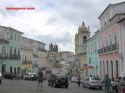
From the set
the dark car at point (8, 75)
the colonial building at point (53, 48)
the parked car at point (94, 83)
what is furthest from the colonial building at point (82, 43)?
the colonial building at point (53, 48)

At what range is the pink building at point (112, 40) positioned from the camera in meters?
40.2

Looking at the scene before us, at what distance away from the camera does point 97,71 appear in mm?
57344

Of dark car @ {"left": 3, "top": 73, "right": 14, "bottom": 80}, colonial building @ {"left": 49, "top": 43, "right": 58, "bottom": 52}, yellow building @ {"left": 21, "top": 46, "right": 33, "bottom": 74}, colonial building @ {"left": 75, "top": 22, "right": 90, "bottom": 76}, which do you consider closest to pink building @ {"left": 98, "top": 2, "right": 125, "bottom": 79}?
dark car @ {"left": 3, "top": 73, "right": 14, "bottom": 80}

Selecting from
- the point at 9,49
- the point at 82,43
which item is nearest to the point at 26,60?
the point at 9,49

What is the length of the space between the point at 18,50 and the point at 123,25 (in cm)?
4652

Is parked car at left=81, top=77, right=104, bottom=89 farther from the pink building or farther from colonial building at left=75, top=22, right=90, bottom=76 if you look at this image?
colonial building at left=75, top=22, right=90, bottom=76

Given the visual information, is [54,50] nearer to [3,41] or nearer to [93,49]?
[3,41]

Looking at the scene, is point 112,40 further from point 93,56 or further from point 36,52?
point 36,52

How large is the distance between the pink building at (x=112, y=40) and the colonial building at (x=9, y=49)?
2712cm

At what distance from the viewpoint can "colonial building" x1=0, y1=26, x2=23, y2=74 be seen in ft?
245

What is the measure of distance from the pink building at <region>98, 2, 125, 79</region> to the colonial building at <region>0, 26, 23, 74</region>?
27.1 metres

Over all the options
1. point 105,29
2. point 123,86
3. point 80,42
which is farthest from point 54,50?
point 123,86

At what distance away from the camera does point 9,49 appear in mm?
76438

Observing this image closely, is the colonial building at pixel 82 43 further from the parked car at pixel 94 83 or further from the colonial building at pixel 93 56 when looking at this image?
the parked car at pixel 94 83
